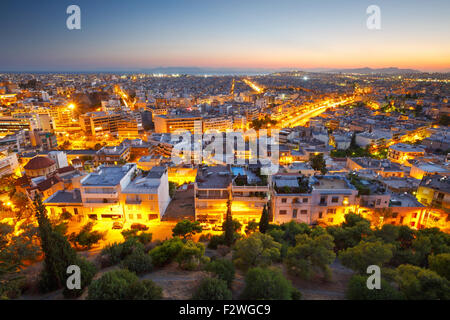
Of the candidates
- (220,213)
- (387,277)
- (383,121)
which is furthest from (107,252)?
(383,121)

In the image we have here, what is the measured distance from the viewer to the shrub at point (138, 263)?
13.9 m

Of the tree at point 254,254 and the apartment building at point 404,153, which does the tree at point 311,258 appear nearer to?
the tree at point 254,254

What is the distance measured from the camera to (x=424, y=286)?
1066cm

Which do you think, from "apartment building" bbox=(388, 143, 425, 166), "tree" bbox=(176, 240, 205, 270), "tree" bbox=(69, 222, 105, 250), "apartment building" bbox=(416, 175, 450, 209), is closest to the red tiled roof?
"tree" bbox=(69, 222, 105, 250)

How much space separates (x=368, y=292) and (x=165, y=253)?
1046 centimetres

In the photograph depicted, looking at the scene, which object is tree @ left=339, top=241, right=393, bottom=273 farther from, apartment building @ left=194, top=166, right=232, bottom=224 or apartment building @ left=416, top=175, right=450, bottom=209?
apartment building @ left=416, top=175, right=450, bottom=209

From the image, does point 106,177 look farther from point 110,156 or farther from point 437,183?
point 437,183

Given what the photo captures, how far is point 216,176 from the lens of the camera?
71.2 feet

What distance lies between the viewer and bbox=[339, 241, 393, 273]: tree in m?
12.8

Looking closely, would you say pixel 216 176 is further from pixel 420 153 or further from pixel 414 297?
pixel 420 153

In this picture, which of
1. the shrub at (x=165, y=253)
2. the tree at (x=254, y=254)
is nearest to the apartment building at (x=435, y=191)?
the tree at (x=254, y=254)

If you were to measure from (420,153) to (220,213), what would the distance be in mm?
32303

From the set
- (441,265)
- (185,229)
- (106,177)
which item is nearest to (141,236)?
(185,229)

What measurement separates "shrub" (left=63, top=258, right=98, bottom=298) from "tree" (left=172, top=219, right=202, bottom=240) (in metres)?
5.69
